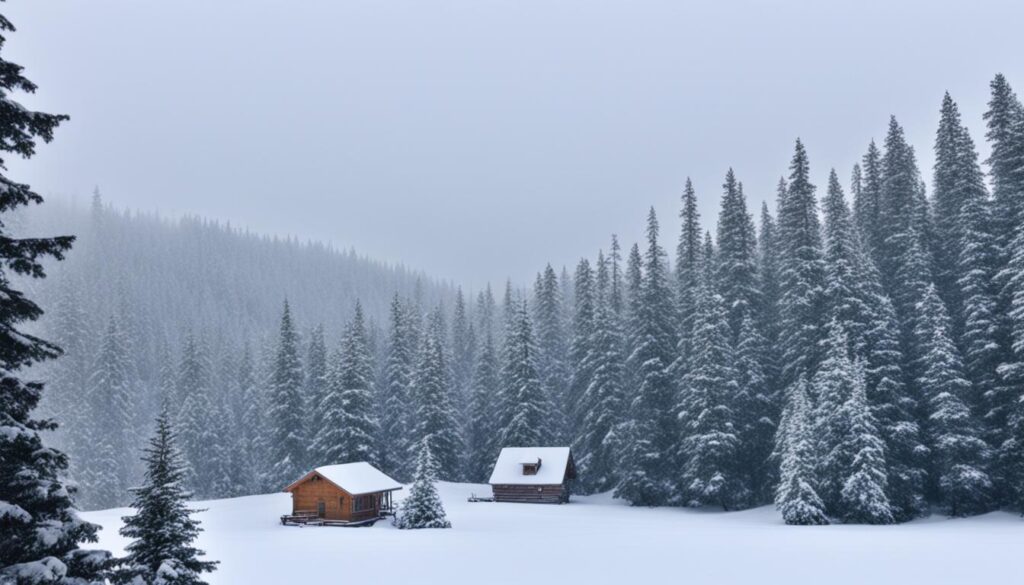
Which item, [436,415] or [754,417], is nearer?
[754,417]

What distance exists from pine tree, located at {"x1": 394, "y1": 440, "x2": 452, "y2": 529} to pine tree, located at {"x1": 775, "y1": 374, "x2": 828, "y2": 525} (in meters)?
20.4

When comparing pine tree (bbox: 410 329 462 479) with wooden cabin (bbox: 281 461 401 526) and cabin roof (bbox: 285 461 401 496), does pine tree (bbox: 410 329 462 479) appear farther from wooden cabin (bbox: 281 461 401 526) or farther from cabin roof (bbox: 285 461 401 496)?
wooden cabin (bbox: 281 461 401 526)

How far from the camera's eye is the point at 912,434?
41.3 meters

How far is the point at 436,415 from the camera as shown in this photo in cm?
6612

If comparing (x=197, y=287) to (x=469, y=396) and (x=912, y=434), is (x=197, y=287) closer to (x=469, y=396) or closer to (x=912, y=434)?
(x=469, y=396)

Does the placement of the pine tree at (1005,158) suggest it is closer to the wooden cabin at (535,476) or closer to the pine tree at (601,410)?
the pine tree at (601,410)

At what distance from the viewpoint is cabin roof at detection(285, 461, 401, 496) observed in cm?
4638

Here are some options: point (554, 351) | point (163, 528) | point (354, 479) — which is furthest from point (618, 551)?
point (554, 351)

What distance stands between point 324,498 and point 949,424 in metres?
39.8

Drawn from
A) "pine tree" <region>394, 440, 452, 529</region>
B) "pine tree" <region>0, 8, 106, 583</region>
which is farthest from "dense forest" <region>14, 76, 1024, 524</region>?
"pine tree" <region>0, 8, 106, 583</region>

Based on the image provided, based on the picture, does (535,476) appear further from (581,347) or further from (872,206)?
(872,206)

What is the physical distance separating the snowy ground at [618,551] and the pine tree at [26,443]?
15.1 metres

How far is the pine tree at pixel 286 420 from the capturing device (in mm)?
67125

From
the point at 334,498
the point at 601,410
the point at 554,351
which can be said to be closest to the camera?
the point at 334,498
